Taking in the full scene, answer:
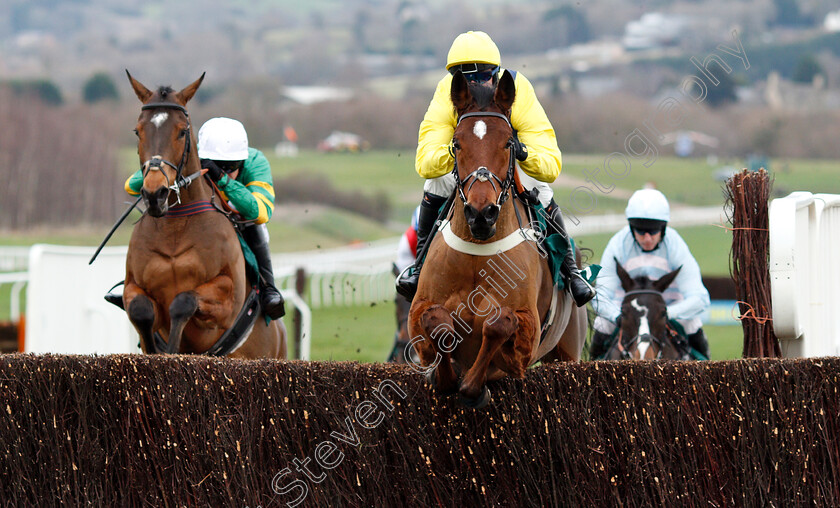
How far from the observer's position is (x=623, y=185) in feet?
108

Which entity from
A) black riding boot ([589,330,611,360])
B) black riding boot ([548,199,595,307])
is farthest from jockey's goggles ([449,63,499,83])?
black riding boot ([589,330,611,360])

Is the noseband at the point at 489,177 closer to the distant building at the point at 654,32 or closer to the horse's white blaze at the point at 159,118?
the horse's white blaze at the point at 159,118

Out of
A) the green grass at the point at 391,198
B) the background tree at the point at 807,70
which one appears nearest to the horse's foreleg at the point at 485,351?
the green grass at the point at 391,198

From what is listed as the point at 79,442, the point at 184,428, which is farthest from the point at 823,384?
the point at 79,442

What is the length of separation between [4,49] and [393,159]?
159 feet

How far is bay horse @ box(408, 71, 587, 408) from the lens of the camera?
12.5 ft

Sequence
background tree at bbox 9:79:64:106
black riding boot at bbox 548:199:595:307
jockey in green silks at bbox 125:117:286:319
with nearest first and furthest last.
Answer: black riding boot at bbox 548:199:595:307
jockey in green silks at bbox 125:117:286:319
background tree at bbox 9:79:64:106

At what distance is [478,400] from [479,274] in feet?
1.69

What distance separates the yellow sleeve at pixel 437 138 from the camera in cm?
416

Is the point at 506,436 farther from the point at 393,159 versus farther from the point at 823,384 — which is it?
the point at 393,159

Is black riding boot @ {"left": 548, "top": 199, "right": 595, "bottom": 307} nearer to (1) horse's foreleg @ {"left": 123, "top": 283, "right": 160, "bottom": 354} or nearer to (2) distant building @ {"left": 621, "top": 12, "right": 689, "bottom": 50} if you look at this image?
(1) horse's foreleg @ {"left": 123, "top": 283, "right": 160, "bottom": 354}

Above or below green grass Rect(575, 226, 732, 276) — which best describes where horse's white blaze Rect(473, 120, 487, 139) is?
below

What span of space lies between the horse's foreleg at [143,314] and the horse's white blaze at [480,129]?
2.24m

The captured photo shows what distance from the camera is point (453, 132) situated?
14.1 ft
